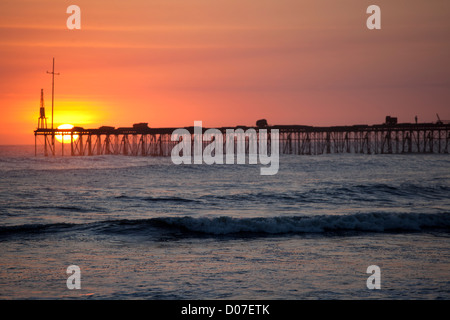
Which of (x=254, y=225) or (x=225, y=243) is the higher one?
(x=254, y=225)

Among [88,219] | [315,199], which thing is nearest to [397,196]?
[315,199]

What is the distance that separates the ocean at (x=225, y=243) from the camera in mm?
9195

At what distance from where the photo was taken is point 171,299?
8.56 metres

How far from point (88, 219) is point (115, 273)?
8.47 m

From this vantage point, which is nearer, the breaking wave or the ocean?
the ocean

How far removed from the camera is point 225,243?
14.3 m

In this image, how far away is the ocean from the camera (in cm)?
920

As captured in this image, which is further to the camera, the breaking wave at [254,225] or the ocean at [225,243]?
the breaking wave at [254,225]

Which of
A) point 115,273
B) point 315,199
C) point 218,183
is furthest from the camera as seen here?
point 218,183

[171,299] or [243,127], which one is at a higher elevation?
[243,127]

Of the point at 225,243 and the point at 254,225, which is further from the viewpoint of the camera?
the point at 254,225
